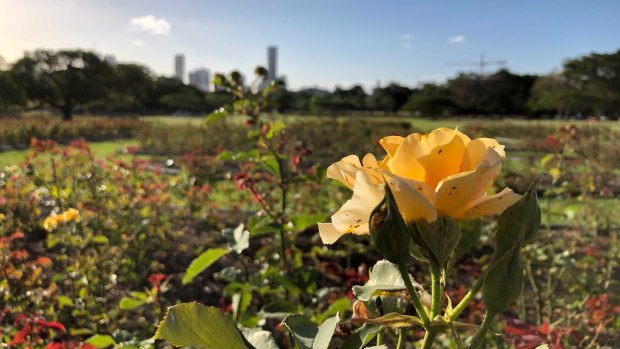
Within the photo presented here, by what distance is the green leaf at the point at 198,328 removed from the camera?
34 centimetres

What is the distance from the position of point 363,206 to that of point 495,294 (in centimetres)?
10

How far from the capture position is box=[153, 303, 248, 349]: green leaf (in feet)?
1.13

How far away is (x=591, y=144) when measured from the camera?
5.25 m

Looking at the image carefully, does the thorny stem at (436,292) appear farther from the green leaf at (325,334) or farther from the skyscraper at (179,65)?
the skyscraper at (179,65)

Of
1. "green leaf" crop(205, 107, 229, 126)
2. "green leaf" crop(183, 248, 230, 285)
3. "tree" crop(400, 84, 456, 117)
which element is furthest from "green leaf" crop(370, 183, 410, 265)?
"tree" crop(400, 84, 456, 117)

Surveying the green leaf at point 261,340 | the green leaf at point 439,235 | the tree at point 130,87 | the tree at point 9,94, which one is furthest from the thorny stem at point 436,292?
the tree at point 130,87

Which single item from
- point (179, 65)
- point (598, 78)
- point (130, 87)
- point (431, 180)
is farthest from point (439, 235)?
point (179, 65)

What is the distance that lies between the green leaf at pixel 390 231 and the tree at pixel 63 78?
29453 mm

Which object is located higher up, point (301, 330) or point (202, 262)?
point (301, 330)

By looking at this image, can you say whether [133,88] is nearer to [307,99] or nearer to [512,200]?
[307,99]

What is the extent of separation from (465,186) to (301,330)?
18 cm

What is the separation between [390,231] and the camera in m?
0.34

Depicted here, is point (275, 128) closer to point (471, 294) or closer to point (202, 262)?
point (202, 262)

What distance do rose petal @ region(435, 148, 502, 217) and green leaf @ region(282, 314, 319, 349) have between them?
0.14 metres
